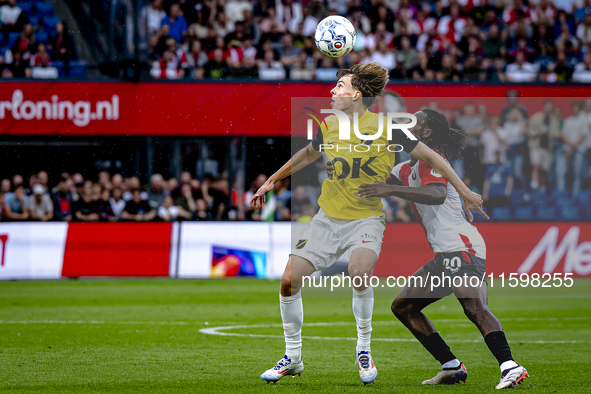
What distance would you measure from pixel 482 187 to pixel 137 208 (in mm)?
6926

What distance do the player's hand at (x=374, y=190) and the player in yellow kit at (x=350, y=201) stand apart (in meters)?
0.06

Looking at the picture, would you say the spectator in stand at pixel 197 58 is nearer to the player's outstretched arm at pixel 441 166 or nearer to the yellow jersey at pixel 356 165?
the yellow jersey at pixel 356 165

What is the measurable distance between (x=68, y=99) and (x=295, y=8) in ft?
19.5

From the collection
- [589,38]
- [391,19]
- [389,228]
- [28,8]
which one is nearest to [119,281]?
[389,228]

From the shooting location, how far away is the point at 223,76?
18.6m

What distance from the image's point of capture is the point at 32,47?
18.5 m

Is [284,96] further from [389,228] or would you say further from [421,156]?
[421,156]

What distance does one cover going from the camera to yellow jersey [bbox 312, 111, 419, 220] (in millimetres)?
A: 6086

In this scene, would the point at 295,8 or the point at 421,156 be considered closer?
the point at 421,156

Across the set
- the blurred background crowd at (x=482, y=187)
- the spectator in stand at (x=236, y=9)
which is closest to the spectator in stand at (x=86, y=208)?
the blurred background crowd at (x=482, y=187)

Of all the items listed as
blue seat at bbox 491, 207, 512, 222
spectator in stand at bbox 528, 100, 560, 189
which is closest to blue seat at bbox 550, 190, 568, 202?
spectator in stand at bbox 528, 100, 560, 189

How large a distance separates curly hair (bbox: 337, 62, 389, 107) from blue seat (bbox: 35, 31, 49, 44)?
1426 cm

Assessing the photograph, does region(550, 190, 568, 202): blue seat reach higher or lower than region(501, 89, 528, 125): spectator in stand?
lower

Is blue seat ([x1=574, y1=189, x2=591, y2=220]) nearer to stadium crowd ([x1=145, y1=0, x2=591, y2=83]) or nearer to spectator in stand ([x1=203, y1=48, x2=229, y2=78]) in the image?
stadium crowd ([x1=145, y1=0, x2=591, y2=83])
